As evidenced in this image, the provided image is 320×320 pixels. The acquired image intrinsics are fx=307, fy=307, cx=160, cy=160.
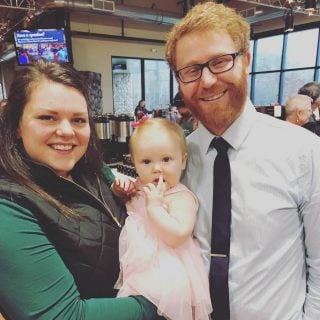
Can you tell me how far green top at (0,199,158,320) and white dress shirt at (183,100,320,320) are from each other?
548 mm

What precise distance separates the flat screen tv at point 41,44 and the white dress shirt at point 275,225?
6163mm

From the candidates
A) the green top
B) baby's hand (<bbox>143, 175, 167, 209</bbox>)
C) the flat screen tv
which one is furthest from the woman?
the flat screen tv

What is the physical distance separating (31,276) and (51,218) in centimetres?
18

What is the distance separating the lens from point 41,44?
21.4ft

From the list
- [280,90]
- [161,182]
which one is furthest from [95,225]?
[280,90]

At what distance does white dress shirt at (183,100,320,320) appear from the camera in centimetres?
113

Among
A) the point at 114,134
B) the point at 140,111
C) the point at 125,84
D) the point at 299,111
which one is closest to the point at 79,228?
the point at 114,134

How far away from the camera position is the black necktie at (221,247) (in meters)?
1.16

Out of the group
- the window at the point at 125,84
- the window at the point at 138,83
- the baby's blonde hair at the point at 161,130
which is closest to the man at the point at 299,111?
the baby's blonde hair at the point at 161,130

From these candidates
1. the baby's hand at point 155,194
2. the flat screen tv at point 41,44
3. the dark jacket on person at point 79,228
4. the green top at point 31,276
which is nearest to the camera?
the green top at point 31,276

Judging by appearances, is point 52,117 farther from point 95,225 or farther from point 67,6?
point 67,6

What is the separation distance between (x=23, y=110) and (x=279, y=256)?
3.54 ft

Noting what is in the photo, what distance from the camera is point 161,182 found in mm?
1340

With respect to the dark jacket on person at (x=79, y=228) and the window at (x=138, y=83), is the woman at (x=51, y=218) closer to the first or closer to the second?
the dark jacket on person at (x=79, y=228)
